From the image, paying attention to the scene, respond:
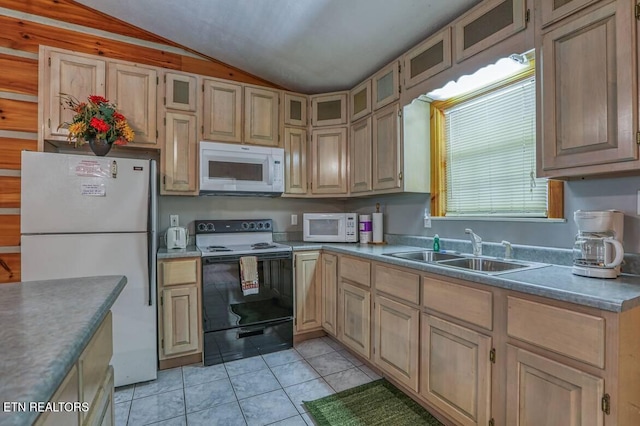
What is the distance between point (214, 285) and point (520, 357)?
2066 millimetres

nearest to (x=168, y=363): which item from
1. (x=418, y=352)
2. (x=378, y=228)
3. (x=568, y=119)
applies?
(x=418, y=352)

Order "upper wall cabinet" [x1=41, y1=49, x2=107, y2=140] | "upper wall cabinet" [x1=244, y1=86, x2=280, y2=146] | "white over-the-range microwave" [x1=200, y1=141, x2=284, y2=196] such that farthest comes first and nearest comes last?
"upper wall cabinet" [x1=244, y1=86, x2=280, y2=146]
"white over-the-range microwave" [x1=200, y1=141, x2=284, y2=196]
"upper wall cabinet" [x1=41, y1=49, x2=107, y2=140]

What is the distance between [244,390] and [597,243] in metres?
2.21

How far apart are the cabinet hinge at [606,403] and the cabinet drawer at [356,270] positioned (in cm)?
139

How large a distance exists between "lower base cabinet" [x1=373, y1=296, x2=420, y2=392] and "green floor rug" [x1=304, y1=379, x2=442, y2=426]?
5.2 inches

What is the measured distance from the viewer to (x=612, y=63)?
4.30 feet

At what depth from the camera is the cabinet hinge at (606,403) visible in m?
1.09

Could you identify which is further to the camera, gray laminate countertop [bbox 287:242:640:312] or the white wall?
the white wall

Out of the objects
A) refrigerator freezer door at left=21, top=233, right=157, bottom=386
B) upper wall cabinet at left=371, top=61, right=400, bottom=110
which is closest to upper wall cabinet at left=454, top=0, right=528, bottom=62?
upper wall cabinet at left=371, top=61, right=400, bottom=110

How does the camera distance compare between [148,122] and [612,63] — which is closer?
[612,63]

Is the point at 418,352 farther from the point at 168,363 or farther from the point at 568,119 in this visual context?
the point at 168,363

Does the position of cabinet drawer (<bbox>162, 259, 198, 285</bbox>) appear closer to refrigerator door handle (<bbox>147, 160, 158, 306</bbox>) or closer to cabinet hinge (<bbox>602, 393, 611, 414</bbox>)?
refrigerator door handle (<bbox>147, 160, 158, 306</bbox>)

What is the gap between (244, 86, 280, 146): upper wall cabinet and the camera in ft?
9.79

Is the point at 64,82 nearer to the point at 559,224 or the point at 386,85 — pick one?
the point at 386,85
